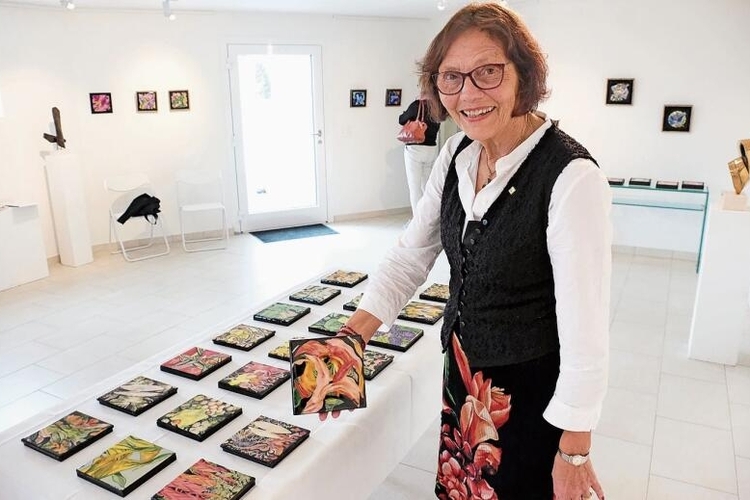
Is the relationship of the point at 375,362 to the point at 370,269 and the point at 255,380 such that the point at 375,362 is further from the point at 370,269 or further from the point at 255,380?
the point at 370,269

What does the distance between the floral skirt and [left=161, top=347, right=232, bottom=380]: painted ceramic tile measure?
80cm

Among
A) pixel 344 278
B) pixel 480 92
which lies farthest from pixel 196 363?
pixel 480 92

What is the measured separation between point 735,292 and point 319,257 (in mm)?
3757

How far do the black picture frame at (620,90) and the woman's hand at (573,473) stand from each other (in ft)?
17.8

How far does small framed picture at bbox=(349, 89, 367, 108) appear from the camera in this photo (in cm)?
738

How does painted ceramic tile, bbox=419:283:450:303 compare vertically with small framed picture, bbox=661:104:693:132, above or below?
below

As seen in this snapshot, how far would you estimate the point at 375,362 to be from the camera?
6.14ft

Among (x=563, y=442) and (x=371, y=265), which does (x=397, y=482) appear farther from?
(x=371, y=265)

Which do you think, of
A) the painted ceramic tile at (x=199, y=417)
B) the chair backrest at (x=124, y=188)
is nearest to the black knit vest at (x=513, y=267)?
the painted ceramic tile at (x=199, y=417)

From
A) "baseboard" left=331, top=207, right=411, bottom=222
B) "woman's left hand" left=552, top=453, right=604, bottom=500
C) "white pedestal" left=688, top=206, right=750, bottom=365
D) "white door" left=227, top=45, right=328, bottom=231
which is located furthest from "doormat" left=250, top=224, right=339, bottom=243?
"woman's left hand" left=552, top=453, right=604, bottom=500

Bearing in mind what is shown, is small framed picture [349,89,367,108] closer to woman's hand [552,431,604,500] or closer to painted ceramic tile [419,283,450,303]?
painted ceramic tile [419,283,450,303]

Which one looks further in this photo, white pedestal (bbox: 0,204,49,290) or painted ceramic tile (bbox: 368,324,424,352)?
white pedestal (bbox: 0,204,49,290)

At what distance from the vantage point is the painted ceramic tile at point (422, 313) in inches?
87.5

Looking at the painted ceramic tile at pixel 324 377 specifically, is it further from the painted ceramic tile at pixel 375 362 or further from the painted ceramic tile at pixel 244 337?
the painted ceramic tile at pixel 244 337
